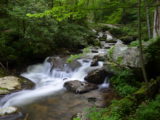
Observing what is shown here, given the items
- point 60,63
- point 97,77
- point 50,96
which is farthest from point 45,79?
point 97,77

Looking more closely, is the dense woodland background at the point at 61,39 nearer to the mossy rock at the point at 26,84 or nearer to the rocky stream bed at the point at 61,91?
the rocky stream bed at the point at 61,91

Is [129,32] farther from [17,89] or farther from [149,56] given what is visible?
[17,89]

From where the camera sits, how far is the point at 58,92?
26.3ft

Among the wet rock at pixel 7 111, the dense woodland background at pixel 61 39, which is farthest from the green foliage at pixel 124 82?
the wet rock at pixel 7 111

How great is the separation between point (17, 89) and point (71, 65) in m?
3.95

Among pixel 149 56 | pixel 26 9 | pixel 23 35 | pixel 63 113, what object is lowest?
pixel 63 113

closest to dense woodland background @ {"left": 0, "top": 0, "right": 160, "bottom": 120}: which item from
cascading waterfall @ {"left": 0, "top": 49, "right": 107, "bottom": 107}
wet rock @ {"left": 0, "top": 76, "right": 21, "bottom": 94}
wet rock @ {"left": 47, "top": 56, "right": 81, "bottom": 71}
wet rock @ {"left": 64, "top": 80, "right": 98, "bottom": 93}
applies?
wet rock @ {"left": 47, "top": 56, "right": 81, "bottom": 71}

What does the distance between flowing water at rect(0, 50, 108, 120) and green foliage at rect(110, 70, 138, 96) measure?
Result: 0.73 metres

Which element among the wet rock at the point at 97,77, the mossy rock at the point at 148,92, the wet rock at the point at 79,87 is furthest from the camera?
the wet rock at the point at 97,77

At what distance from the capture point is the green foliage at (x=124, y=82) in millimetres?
7177

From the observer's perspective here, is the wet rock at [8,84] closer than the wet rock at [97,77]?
Yes

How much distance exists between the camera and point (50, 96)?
756cm

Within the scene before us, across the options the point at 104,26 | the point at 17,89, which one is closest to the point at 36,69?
the point at 17,89

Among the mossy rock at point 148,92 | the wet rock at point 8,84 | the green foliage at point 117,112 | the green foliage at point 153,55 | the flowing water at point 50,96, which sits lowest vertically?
the flowing water at point 50,96
